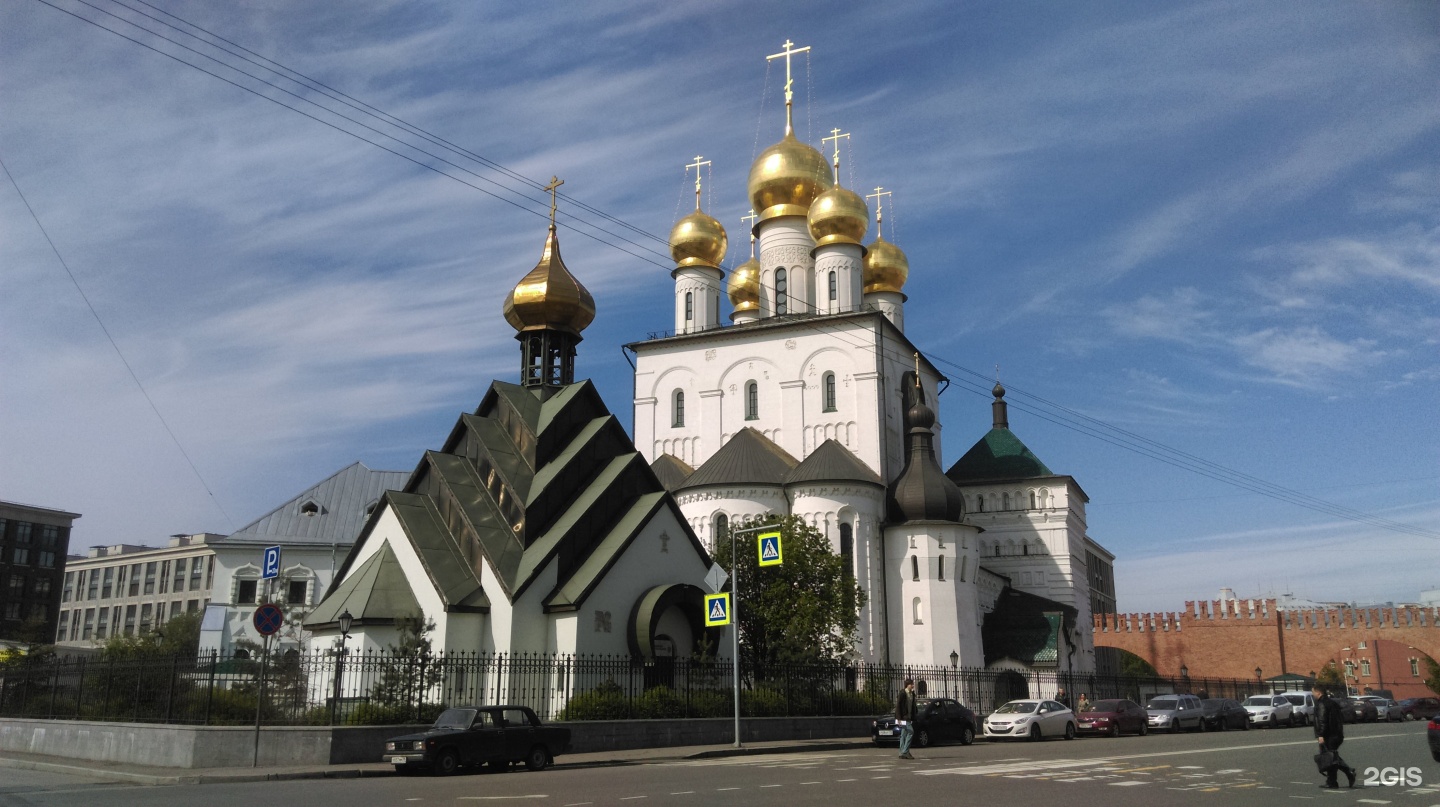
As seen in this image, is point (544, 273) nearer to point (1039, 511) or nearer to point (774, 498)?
point (774, 498)

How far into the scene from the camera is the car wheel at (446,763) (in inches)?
634

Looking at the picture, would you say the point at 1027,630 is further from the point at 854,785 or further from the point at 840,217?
the point at 854,785

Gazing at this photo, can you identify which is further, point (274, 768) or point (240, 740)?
point (240, 740)

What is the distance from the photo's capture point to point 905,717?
20.0 metres

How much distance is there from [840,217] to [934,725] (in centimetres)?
2533

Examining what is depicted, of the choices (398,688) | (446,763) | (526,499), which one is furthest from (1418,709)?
(446,763)

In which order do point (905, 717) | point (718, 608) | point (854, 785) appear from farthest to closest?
point (718, 608) → point (905, 717) → point (854, 785)

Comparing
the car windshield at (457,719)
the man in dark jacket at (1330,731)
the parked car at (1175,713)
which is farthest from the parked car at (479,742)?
the parked car at (1175,713)

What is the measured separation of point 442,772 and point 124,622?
80.4 meters

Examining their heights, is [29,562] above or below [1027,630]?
above

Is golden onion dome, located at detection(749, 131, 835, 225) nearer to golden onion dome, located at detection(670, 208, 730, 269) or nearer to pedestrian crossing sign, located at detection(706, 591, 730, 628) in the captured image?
golden onion dome, located at detection(670, 208, 730, 269)

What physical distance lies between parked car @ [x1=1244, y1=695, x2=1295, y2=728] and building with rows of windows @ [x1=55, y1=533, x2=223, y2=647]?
65238 mm

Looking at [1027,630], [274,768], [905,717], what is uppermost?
[1027,630]

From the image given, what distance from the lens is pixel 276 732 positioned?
17672mm
